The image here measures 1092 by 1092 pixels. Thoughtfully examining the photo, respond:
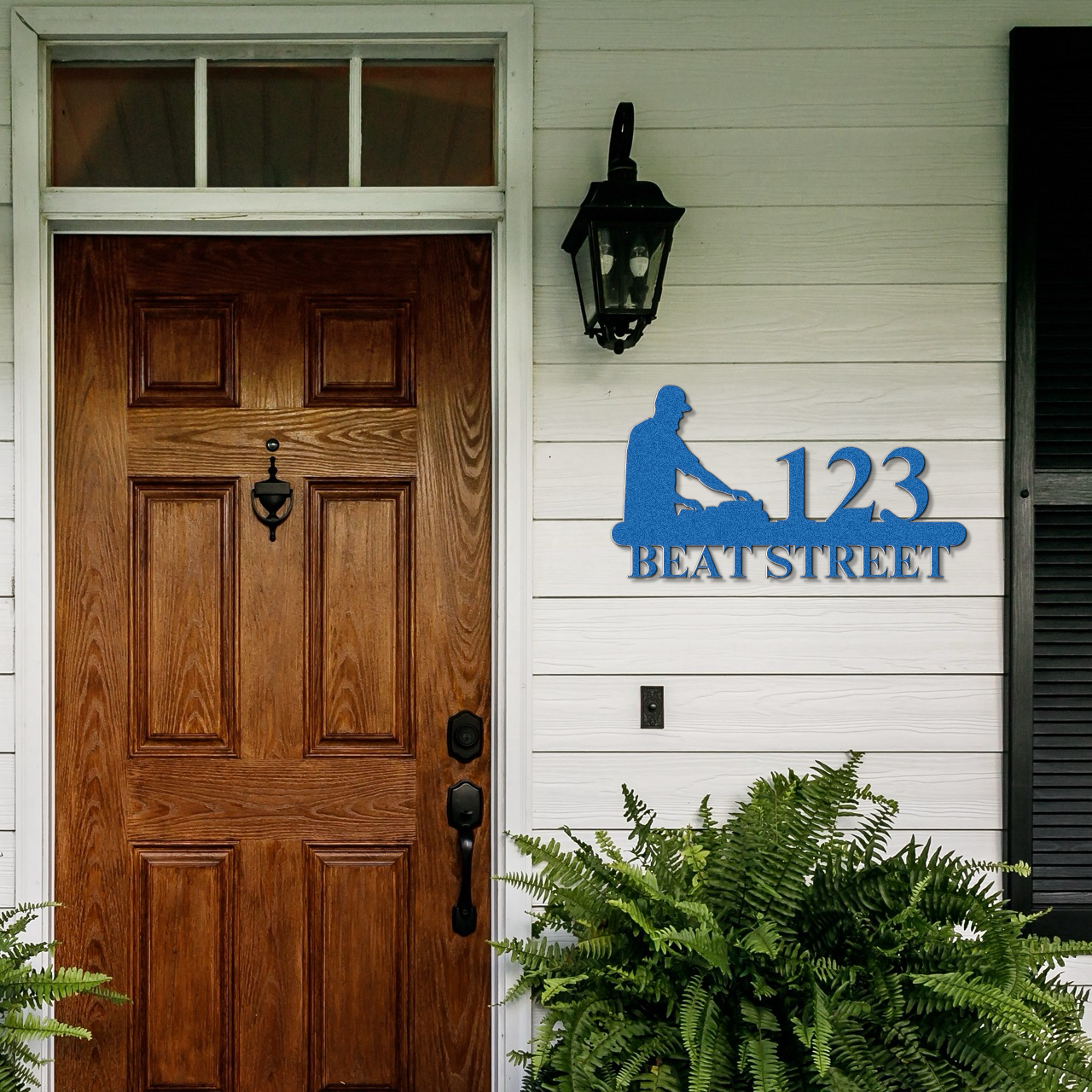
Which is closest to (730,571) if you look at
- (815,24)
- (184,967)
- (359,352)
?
(359,352)

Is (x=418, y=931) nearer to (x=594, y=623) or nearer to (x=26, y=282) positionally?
(x=594, y=623)

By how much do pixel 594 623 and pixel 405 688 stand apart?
43 cm

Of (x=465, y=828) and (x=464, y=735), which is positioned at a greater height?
(x=464, y=735)

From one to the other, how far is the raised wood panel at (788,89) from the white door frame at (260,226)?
19cm

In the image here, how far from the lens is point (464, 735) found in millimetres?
2033

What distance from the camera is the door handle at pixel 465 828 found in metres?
2.02

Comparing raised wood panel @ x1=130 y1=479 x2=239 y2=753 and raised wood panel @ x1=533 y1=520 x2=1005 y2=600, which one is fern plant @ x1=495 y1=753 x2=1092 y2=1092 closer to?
raised wood panel @ x1=533 y1=520 x2=1005 y2=600

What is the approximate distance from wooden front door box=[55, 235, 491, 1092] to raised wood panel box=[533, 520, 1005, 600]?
18cm

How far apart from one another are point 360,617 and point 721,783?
0.83 meters

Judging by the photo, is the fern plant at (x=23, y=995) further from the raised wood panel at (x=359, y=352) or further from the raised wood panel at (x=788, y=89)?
the raised wood panel at (x=788, y=89)

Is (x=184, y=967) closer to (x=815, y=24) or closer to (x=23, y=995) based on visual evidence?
(x=23, y=995)

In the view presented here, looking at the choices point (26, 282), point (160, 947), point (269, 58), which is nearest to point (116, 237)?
point (26, 282)

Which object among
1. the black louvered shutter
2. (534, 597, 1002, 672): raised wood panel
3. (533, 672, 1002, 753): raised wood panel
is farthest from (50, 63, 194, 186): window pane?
the black louvered shutter

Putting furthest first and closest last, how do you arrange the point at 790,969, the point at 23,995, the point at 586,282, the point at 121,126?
the point at 121,126 → the point at 586,282 → the point at 23,995 → the point at 790,969
